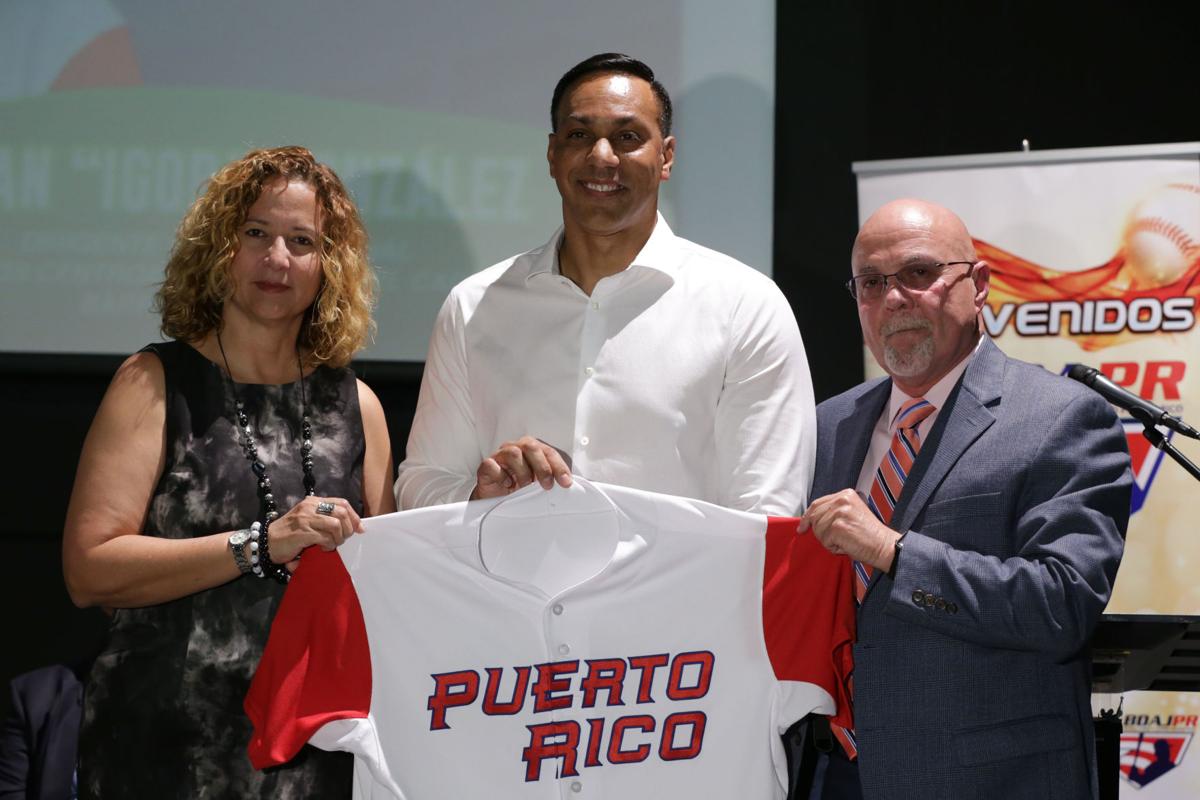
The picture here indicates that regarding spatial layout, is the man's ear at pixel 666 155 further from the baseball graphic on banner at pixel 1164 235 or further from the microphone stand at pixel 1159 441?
the baseball graphic on banner at pixel 1164 235

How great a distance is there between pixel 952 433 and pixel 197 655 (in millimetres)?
1472

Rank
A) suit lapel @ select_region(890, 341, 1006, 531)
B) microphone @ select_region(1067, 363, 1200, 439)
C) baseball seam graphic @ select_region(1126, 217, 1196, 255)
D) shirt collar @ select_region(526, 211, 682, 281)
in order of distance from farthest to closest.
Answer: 1. baseball seam graphic @ select_region(1126, 217, 1196, 255)
2. microphone @ select_region(1067, 363, 1200, 439)
3. shirt collar @ select_region(526, 211, 682, 281)
4. suit lapel @ select_region(890, 341, 1006, 531)

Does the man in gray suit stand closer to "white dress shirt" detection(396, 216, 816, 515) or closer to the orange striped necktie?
the orange striped necktie

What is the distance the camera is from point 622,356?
241 centimetres

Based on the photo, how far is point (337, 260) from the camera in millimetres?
2646

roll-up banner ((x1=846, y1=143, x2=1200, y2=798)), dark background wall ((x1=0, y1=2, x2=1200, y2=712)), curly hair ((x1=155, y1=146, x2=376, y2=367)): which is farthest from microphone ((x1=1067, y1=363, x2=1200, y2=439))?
dark background wall ((x1=0, y1=2, x2=1200, y2=712))

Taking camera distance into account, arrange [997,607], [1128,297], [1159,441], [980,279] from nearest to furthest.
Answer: [997,607] → [980,279] → [1159,441] → [1128,297]

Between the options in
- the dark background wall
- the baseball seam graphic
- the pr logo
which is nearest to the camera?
the pr logo

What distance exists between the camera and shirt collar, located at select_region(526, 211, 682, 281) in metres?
2.47

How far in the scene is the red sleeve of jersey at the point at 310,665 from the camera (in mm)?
2141

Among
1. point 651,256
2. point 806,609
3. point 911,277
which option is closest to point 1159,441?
point 911,277

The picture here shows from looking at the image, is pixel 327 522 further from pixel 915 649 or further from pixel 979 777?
pixel 979 777

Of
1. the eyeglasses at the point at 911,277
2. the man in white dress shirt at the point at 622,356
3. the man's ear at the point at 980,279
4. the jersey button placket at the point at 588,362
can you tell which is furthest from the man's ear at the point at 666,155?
the man's ear at the point at 980,279

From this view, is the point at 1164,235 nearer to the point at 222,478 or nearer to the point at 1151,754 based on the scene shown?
the point at 1151,754
